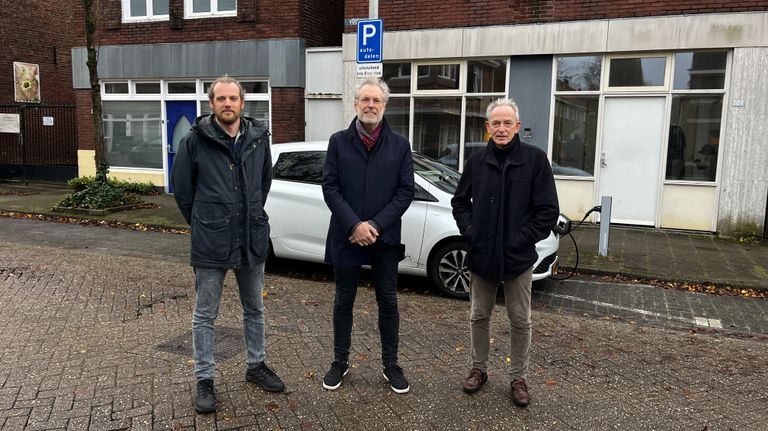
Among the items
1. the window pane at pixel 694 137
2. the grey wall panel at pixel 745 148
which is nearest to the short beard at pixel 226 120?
the window pane at pixel 694 137

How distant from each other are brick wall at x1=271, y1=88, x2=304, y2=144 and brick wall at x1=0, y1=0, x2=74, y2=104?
980 centimetres

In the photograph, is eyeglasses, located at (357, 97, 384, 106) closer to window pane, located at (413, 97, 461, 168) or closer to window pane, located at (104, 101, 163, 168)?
window pane, located at (413, 97, 461, 168)

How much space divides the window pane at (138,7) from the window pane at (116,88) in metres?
1.74

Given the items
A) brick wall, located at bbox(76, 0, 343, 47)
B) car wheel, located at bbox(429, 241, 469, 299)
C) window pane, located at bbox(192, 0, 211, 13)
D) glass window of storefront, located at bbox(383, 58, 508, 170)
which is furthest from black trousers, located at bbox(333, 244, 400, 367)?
window pane, located at bbox(192, 0, 211, 13)

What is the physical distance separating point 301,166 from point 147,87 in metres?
9.30

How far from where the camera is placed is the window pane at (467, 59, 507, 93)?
11.5 m

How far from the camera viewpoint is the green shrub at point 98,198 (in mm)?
11766

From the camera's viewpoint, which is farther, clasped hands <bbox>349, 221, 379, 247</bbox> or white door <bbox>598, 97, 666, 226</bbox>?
white door <bbox>598, 97, 666, 226</bbox>

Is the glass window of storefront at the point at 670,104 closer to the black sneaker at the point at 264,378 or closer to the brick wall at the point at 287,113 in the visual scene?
the brick wall at the point at 287,113

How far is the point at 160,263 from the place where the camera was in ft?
25.4

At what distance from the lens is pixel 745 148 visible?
10.1m

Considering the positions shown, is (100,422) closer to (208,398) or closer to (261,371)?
(208,398)

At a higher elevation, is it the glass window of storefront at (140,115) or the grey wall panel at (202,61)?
the grey wall panel at (202,61)

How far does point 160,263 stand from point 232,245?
463 cm
